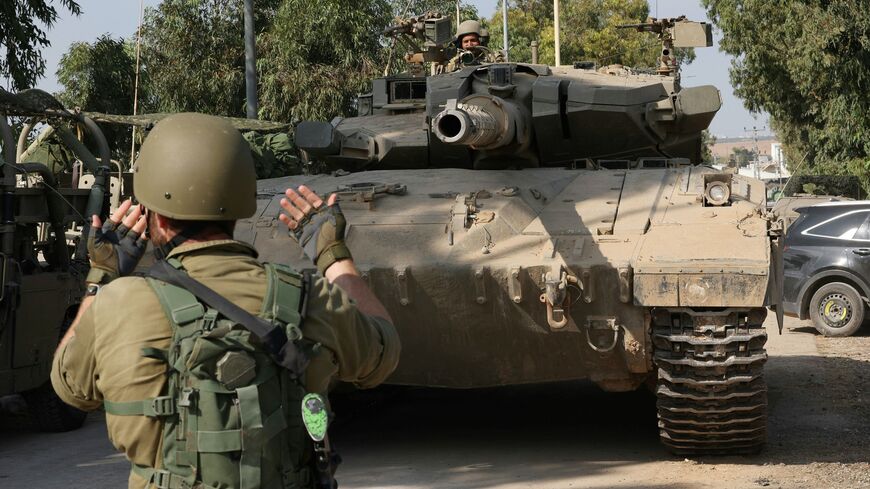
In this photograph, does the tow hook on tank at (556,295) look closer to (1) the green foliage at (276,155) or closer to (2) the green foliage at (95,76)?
(1) the green foliage at (276,155)

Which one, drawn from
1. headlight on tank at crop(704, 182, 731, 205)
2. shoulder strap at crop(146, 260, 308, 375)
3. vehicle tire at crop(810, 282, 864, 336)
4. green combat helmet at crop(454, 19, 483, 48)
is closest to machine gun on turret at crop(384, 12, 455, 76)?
green combat helmet at crop(454, 19, 483, 48)

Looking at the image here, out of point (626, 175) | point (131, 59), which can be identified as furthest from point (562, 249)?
point (131, 59)

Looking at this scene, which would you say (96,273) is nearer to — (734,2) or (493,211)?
(493,211)

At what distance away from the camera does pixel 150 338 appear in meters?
2.81

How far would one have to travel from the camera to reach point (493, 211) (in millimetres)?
7578

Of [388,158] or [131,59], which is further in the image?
[131,59]

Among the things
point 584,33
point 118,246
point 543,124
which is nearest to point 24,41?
point 543,124

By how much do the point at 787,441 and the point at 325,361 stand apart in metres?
5.88

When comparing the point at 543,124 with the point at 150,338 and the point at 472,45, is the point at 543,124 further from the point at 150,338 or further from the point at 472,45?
the point at 150,338

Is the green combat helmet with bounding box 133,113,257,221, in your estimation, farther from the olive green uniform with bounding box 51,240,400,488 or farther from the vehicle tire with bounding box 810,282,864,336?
the vehicle tire with bounding box 810,282,864,336

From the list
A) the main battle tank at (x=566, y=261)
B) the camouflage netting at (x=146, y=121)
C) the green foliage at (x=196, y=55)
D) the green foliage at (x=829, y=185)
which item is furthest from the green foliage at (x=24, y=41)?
the green foliage at (x=829, y=185)

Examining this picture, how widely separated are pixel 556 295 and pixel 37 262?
419cm

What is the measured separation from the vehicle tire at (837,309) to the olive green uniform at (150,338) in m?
12.1

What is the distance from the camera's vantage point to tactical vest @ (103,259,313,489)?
2.76m
